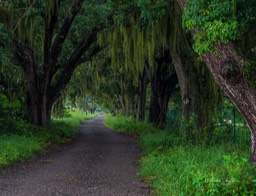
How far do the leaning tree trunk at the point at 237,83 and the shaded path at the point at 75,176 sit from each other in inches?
88.4

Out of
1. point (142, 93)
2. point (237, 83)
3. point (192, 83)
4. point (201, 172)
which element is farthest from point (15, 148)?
point (142, 93)

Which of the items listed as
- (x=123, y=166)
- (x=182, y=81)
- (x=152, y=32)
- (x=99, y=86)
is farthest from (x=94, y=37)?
(x=99, y=86)

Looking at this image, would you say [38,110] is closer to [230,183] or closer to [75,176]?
[75,176]

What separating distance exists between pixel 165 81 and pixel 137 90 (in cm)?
634

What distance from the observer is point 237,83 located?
709 centimetres

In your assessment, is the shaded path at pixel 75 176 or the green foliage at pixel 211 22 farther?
the shaded path at pixel 75 176

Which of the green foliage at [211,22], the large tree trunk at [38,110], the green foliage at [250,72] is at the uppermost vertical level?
the green foliage at [211,22]

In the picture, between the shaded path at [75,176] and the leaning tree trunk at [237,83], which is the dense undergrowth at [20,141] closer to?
the shaded path at [75,176]

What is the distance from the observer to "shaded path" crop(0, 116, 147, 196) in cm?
770

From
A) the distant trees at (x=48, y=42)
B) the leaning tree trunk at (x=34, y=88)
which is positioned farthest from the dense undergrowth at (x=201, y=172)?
the leaning tree trunk at (x=34, y=88)

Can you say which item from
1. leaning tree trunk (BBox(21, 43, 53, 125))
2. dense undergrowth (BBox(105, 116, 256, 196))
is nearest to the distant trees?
leaning tree trunk (BBox(21, 43, 53, 125))

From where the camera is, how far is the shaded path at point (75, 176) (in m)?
7.70

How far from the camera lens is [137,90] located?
29.8 meters

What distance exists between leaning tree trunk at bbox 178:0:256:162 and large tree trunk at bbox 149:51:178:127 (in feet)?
50.9
